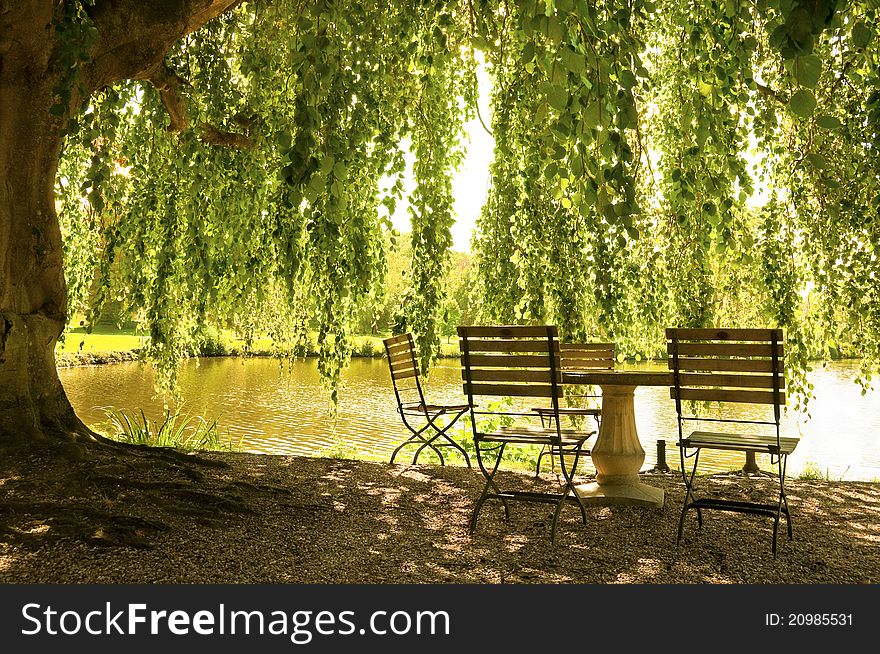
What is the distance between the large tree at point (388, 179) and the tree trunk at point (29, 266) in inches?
0.5

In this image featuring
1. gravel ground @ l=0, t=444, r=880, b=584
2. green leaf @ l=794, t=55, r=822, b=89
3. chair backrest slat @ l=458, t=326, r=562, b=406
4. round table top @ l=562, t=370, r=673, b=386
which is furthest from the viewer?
round table top @ l=562, t=370, r=673, b=386

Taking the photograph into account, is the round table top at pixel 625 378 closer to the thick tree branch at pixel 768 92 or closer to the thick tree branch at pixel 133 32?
the thick tree branch at pixel 768 92

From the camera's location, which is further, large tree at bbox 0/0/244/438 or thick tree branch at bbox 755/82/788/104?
thick tree branch at bbox 755/82/788/104

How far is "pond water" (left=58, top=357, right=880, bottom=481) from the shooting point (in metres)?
9.16

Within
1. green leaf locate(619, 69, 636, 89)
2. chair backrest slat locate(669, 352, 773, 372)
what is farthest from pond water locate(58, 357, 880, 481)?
green leaf locate(619, 69, 636, 89)

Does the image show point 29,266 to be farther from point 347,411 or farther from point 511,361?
point 347,411

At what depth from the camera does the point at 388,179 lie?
5090 millimetres

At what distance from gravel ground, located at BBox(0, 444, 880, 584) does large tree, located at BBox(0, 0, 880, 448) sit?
764 mm

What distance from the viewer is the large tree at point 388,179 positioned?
14.1 ft

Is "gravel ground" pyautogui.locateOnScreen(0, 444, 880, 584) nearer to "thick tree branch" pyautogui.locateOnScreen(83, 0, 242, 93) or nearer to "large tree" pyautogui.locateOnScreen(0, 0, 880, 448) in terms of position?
"large tree" pyautogui.locateOnScreen(0, 0, 880, 448)

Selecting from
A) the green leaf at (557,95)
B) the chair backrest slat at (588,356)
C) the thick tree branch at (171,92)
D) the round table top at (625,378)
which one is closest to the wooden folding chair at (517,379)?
the round table top at (625,378)

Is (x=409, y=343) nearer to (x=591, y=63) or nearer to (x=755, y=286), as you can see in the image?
(x=755, y=286)

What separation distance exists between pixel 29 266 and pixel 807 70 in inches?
167

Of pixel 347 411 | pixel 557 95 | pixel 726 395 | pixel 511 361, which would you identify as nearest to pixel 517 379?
pixel 511 361
